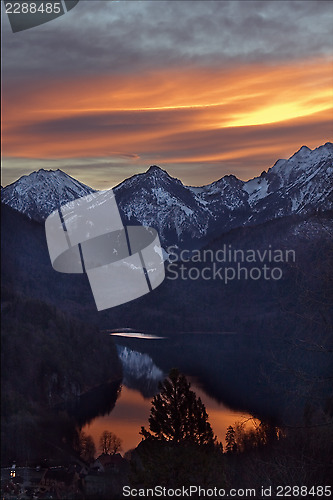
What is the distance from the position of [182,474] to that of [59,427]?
28415mm

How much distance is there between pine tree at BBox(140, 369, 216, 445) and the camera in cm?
966

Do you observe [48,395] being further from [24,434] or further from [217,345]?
[217,345]

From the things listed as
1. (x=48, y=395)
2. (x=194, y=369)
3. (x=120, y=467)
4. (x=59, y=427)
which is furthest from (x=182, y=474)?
(x=194, y=369)

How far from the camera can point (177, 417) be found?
976cm

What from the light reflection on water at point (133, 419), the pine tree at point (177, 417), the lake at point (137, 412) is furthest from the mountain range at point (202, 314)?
the pine tree at point (177, 417)

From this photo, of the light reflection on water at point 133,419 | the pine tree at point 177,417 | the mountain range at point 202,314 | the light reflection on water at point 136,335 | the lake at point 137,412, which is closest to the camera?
the pine tree at point 177,417

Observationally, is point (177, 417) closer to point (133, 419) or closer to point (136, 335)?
point (133, 419)

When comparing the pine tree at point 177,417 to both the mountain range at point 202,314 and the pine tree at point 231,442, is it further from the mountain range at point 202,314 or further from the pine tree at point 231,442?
the pine tree at point 231,442

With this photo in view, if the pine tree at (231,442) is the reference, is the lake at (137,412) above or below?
above

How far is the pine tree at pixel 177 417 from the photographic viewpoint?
31.7 ft

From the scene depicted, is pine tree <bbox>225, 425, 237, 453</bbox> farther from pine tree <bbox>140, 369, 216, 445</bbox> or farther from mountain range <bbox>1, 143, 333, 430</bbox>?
pine tree <bbox>140, 369, 216, 445</bbox>

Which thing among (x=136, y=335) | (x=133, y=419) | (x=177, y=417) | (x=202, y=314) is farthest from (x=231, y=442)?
(x=202, y=314)

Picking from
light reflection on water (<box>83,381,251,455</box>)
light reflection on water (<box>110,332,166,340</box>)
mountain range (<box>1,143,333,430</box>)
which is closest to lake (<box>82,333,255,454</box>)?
light reflection on water (<box>83,381,251,455</box>)

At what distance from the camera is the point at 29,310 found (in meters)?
58.9
